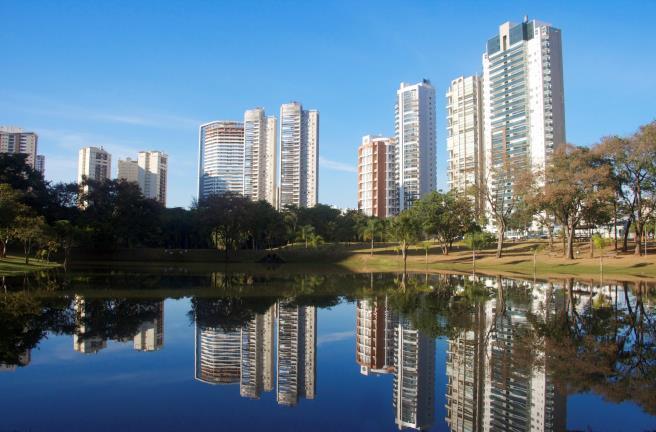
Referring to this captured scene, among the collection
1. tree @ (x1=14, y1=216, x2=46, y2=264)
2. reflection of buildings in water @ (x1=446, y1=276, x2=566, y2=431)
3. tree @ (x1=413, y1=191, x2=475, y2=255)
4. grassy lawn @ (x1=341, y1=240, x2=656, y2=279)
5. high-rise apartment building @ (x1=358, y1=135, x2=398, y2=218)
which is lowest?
reflection of buildings in water @ (x1=446, y1=276, x2=566, y2=431)

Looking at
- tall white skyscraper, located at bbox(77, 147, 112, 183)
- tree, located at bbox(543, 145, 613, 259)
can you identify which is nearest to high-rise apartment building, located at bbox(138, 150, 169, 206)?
tall white skyscraper, located at bbox(77, 147, 112, 183)

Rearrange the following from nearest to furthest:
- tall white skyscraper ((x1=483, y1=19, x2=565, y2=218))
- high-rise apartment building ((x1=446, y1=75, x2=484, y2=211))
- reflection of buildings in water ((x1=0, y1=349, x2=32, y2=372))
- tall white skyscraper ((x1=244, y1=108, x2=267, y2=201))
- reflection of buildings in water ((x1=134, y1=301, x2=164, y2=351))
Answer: reflection of buildings in water ((x1=0, y1=349, x2=32, y2=372)) < reflection of buildings in water ((x1=134, y1=301, x2=164, y2=351)) < tall white skyscraper ((x1=483, y1=19, x2=565, y2=218)) < high-rise apartment building ((x1=446, y1=75, x2=484, y2=211)) < tall white skyscraper ((x1=244, y1=108, x2=267, y2=201))

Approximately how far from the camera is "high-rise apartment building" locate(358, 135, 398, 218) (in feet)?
443

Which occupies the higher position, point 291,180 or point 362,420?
point 291,180

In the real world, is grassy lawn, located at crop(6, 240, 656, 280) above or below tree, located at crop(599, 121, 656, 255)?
below

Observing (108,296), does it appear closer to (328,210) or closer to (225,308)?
(225,308)

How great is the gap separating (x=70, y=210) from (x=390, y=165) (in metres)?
83.7

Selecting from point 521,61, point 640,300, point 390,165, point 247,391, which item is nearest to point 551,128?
point 521,61

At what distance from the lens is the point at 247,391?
9625 mm

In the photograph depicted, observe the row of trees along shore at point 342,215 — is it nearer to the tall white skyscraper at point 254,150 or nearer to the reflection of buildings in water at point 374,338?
the reflection of buildings in water at point 374,338

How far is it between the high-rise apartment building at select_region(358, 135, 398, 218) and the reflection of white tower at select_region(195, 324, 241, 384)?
120m

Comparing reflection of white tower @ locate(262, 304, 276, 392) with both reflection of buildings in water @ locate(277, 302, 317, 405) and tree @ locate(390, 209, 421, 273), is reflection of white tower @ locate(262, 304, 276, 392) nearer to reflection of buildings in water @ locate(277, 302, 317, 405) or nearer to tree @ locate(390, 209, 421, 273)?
reflection of buildings in water @ locate(277, 302, 317, 405)

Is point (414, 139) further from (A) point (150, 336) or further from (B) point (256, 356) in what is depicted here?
(B) point (256, 356)

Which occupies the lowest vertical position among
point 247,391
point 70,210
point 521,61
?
point 247,391
